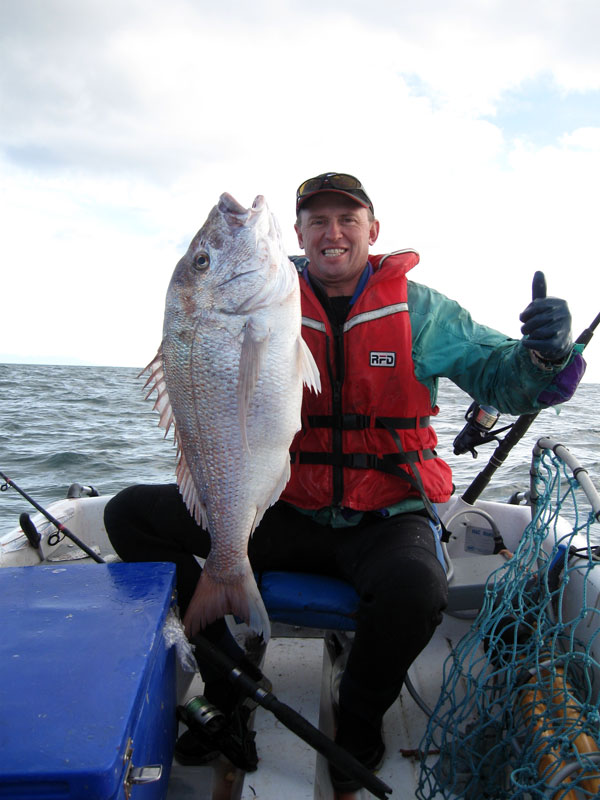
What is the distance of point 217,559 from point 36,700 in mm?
866

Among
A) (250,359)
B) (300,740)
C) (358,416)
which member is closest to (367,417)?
(358,416)

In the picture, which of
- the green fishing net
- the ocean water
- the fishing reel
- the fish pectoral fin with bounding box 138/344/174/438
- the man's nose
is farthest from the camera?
the ocean water

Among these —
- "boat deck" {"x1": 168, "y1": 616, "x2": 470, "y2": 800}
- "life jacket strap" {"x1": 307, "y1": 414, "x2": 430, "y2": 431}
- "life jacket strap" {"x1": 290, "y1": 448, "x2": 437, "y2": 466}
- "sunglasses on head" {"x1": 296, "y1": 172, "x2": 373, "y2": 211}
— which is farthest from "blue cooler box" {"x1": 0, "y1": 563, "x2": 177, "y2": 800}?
"sunglasses on head" {"x1": 296, "y1": 172, "x2": 373, "y2": 211}

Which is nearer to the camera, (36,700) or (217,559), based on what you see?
(36,700)

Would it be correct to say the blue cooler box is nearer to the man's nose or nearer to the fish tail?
the fish tail

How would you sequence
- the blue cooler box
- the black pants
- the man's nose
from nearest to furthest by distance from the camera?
the blue cooler box
the black pants
the man's nose

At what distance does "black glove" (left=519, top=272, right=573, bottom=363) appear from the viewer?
6.92 ft

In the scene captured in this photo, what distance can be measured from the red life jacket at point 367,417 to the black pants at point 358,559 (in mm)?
138

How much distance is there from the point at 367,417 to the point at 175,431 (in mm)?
872

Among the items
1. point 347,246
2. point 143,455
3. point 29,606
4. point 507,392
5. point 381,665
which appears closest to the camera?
point 29,606

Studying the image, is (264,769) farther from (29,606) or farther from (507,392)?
(507,392)

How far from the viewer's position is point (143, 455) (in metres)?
9.75

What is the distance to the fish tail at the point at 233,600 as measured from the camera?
2.15 meters

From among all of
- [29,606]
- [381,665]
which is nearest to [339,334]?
[381,665]
